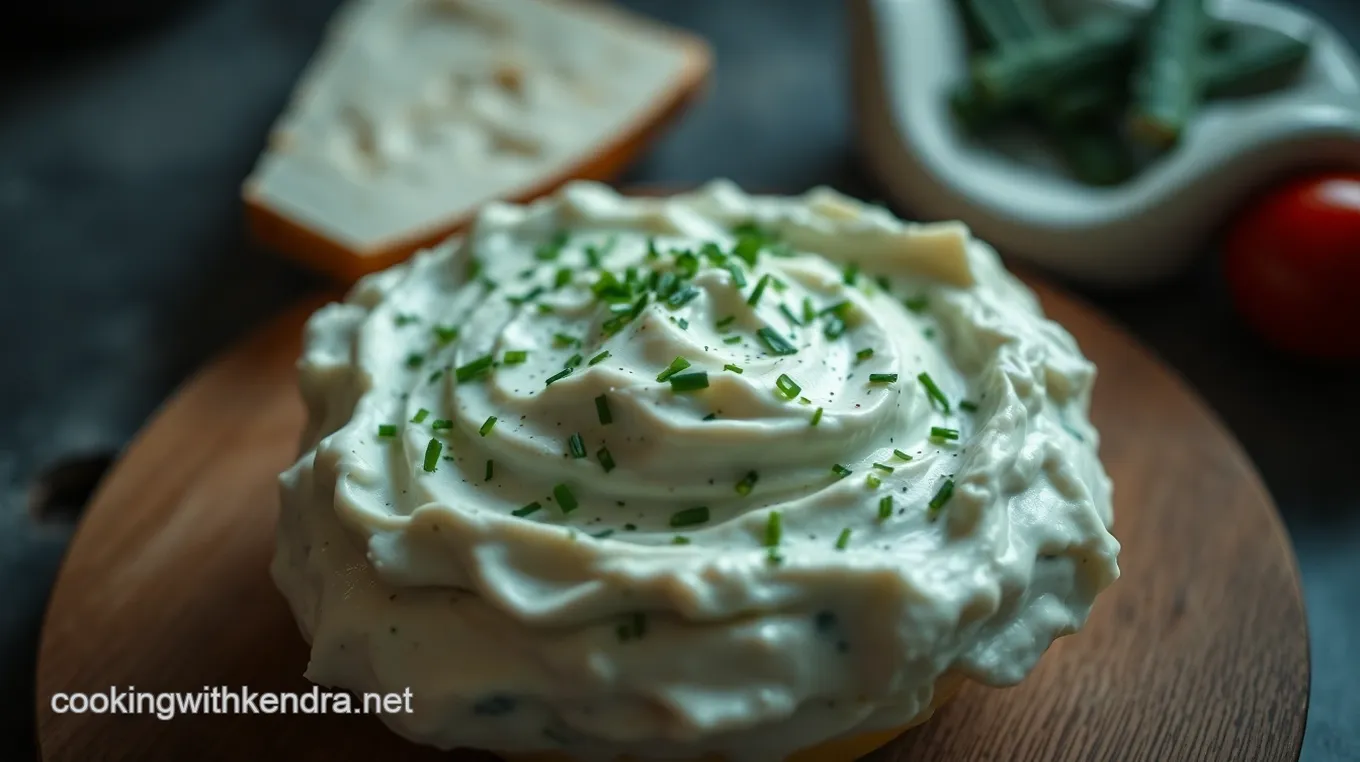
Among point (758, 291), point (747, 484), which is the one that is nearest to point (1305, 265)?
point (758, 291)

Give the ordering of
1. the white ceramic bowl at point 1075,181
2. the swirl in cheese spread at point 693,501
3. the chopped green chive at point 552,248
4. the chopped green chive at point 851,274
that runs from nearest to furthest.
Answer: the swirl in cheese spread at point 693,501, the chopped green chive at point 851,274, the chopped green chive at point 552,248, the white ceramic bowl at point 1075,181

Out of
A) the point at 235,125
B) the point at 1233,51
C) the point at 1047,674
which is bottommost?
the point at 235,125

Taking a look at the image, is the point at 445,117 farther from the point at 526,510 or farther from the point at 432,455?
the point at 526,510

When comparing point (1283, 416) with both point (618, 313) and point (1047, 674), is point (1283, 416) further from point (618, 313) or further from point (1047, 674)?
point (618, 313)

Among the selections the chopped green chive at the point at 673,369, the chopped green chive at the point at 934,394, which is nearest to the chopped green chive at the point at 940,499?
the chopped green chive at the point at 934,394

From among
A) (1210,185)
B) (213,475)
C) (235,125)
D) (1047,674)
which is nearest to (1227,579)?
(1047,674)

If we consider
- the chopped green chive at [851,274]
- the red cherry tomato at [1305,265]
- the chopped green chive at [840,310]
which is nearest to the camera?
the chopped green chive at [840,310]

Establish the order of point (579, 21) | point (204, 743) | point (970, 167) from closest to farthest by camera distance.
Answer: point (204, 743) → point (970, 167) → point (579, 21)

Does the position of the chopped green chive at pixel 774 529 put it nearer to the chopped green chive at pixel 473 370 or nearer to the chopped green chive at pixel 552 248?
the chopped green chive at pixel 473 370
